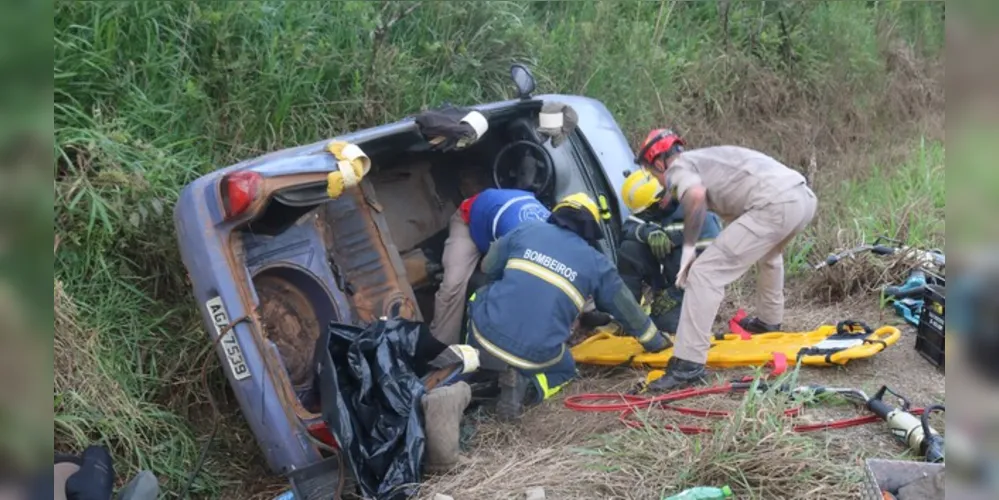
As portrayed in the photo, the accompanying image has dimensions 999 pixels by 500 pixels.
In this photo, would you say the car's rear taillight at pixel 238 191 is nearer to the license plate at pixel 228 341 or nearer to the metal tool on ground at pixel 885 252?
the license plate at pixel 228 341

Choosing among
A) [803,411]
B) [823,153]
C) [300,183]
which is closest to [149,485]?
[300,183]

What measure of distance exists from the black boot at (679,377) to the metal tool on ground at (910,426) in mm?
771

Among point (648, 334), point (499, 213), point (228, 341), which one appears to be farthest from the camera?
point (499, 213)

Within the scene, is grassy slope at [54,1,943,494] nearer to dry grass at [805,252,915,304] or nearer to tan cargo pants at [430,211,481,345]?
dry grass at [805,252,915,304]

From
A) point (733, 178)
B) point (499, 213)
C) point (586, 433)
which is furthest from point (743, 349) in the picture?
point (499, 213)

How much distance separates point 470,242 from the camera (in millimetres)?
4906

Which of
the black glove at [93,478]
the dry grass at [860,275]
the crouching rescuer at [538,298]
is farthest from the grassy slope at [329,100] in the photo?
the crouching rescuer at [538,298]

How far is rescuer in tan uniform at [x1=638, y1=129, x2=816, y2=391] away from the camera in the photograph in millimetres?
4340

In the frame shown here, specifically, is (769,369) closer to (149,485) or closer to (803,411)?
(803,411)

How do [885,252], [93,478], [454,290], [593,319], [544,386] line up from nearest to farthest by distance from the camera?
1. [93,478]
2. [544,386]
3. [454,290]
4. [593,319]
5. [885,252]

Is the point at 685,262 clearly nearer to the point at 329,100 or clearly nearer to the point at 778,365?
the point at 778,365

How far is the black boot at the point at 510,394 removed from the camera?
13.4 ft

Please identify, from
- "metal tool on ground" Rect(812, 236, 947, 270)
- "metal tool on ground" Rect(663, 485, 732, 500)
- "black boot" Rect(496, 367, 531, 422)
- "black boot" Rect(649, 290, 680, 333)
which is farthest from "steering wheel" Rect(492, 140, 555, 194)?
"metal tool on ground" Rect(663, 485, 732, 500)

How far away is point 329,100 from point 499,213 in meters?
1.63
